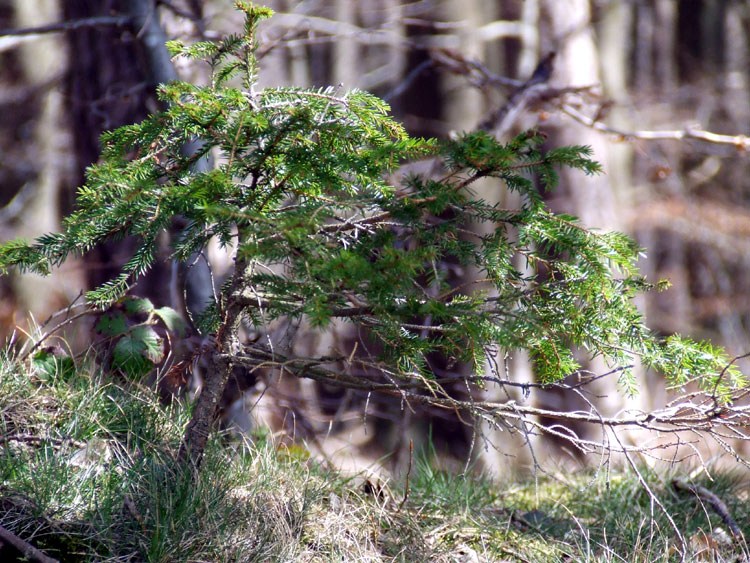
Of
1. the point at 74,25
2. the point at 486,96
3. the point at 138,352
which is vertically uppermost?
the point at 74,25

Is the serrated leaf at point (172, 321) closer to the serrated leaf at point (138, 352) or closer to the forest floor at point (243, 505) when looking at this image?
the serrated leaf at point (138, 352)

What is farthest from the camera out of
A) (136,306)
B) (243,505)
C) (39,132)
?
(39,132)

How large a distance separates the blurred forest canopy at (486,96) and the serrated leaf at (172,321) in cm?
85

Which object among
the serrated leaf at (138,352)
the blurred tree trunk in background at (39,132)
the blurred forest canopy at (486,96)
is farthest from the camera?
→ the blurred tree trunk in background at (39,132)

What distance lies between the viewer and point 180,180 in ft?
5.87

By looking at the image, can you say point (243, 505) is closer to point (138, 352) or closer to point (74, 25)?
point (138, 352)

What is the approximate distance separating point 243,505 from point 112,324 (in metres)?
1.27

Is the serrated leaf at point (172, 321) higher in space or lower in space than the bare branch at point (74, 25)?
lower

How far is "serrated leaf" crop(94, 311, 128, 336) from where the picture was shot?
9.64 feet

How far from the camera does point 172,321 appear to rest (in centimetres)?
308

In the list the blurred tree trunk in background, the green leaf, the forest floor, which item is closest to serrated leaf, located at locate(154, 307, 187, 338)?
the green leaf

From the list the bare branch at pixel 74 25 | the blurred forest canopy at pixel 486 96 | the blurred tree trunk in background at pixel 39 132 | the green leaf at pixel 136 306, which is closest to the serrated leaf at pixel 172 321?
the green leaf at pixel 136 306

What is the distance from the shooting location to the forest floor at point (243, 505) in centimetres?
196

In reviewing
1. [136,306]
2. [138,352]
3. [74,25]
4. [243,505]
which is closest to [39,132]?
[74,25]
